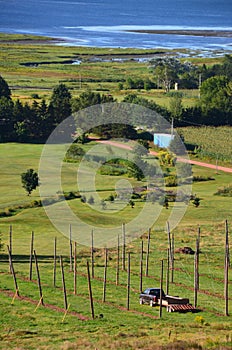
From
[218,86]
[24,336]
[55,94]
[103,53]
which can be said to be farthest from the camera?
[103,53]

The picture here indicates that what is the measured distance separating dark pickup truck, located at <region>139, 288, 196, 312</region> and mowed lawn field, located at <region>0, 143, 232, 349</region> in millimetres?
370

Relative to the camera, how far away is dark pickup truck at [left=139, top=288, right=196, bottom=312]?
1102 inches

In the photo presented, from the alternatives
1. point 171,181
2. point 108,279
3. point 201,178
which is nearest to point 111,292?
point 108,279

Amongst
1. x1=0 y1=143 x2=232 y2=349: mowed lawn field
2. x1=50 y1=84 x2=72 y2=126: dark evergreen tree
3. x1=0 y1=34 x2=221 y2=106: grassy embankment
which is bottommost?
x1=0 y1=143 x2=232 y2=349: mowed lawn field

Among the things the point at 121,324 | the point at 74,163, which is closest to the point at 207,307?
the point at 121,324

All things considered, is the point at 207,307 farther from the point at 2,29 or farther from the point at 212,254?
the point at 2,29

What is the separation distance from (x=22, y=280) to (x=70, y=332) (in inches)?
310

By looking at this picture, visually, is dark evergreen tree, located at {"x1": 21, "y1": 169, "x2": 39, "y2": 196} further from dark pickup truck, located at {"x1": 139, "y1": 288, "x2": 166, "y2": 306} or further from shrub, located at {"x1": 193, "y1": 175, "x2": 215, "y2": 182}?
dark pickup truck, located at {"x1": 139, "y1": 288, "x2": 166, "y2": 306}

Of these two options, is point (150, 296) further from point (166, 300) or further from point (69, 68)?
point (69, 68)

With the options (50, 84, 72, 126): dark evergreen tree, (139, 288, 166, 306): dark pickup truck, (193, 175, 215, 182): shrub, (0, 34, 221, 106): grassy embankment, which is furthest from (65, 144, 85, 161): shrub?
(139, 288, 166, 306): dark pickup truck

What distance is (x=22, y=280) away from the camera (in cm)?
3259

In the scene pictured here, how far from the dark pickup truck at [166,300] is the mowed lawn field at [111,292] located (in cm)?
37

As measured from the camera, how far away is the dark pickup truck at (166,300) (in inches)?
1102

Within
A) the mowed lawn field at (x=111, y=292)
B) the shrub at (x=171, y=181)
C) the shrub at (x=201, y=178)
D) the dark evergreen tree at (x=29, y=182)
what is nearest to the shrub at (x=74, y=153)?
the shrub at (x=171, y=181)
